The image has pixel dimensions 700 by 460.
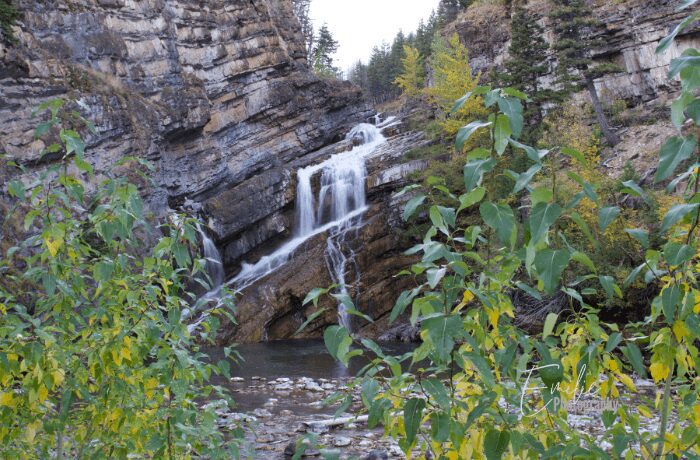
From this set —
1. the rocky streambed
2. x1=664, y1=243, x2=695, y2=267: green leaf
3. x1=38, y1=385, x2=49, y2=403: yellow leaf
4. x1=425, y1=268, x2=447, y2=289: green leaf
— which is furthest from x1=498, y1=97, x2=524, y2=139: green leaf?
x1=38, y1=385, x2=49, y2=403: yellow leaf

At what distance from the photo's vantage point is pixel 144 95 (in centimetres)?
2805

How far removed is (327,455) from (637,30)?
Answer: 109 ft

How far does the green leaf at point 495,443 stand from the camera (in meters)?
1.64

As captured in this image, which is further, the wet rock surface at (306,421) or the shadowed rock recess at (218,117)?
the shadowed rock recess at (218,117)

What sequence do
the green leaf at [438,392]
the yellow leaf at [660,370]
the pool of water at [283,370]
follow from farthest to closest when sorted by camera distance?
the pool of water at [283,370] < the yellow leaf at [660,370] < the green leaf at [438,392]

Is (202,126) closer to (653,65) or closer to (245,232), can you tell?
(245,232)

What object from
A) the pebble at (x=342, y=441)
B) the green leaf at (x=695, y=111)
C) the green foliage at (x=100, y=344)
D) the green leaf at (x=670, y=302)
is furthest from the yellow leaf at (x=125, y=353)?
the pebble at (x=342, y=441)

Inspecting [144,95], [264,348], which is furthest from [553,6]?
[264,348]

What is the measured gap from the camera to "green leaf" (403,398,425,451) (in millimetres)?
1620

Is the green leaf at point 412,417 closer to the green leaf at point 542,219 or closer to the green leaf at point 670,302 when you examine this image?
the green leaf at point 542,219

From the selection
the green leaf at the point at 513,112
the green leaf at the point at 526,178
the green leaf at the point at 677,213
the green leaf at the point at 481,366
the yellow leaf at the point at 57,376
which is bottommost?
the yellow leaf at the point at 57,376

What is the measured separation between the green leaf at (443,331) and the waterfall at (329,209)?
2258 cm

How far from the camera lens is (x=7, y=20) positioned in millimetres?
22000

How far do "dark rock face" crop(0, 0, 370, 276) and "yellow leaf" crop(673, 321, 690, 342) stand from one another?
2238 centimetres
